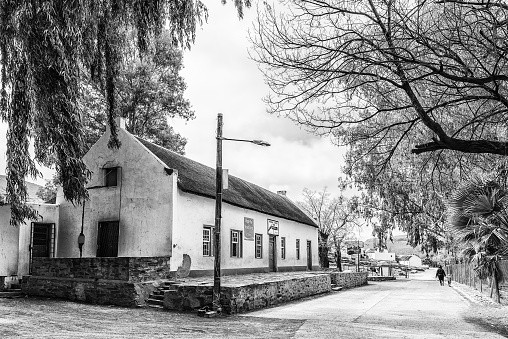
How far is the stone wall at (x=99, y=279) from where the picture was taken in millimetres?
15484

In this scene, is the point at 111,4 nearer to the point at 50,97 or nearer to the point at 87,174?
the point at 50,97

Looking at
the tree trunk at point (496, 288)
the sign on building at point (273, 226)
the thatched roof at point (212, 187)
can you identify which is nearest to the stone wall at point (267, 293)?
the sign on building at point (273, 226)

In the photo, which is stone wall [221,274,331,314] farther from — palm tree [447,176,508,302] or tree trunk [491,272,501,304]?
tree trunk [491,272,501,304]

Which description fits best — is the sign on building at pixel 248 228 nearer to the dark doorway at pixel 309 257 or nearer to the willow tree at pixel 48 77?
the dark doorway at pixel 309 257

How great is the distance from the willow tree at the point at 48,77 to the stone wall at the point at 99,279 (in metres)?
8.29

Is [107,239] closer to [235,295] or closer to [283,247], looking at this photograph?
[235,295]

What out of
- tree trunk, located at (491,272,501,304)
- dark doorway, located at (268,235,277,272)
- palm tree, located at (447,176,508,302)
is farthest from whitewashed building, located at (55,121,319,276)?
tree trunk, located at (491,272,501,304)

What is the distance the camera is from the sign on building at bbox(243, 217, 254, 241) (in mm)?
23516

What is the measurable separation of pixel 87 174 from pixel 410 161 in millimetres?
10291

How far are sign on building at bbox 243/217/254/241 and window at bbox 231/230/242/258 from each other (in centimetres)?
40


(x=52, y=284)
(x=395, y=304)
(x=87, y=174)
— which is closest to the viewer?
(x=87, y=174)

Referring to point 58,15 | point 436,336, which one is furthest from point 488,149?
point 58,15

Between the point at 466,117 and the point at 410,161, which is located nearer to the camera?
the point at 466,117

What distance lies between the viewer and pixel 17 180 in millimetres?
6945
